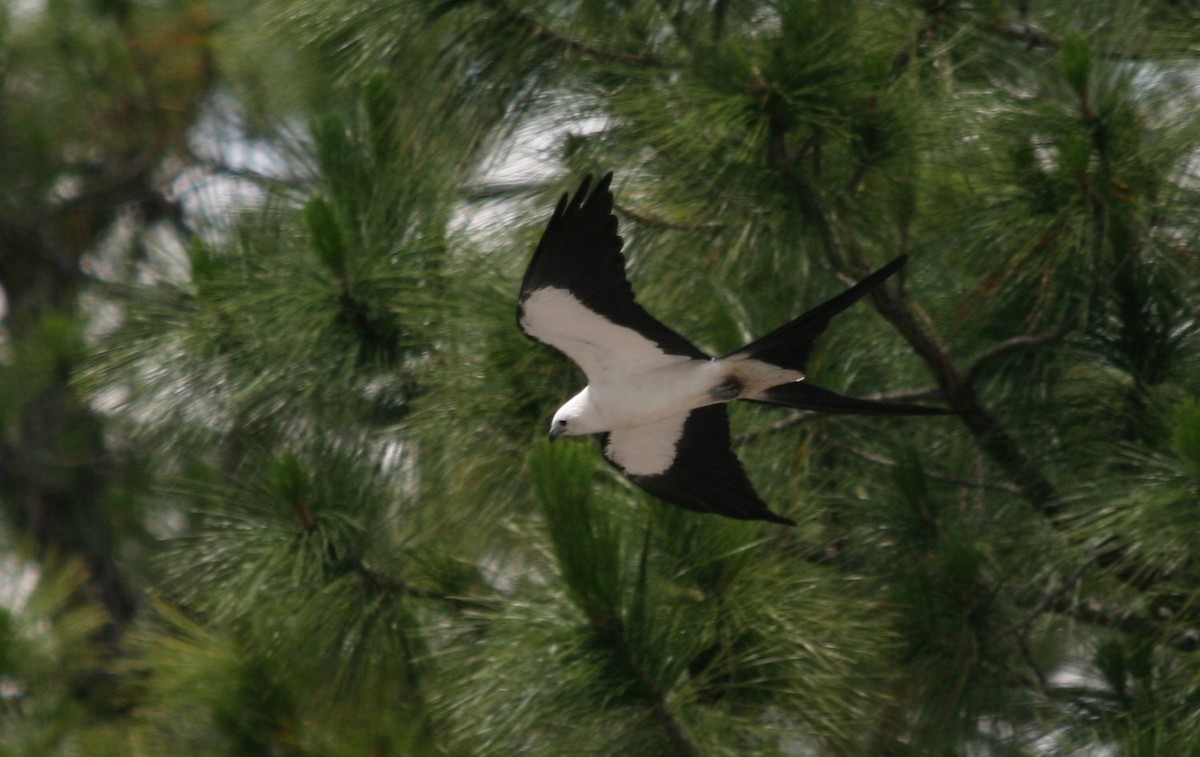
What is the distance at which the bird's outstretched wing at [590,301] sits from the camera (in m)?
1.60

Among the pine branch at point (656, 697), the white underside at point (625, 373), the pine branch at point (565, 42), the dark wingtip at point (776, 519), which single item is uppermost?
the pine branch at point (565, 42)

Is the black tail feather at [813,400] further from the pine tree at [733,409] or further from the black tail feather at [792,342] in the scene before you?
the pine tree at [733,409]

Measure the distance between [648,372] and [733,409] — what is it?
22 cm

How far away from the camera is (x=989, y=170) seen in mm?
1845

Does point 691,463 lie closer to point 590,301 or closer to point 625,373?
point 625,373

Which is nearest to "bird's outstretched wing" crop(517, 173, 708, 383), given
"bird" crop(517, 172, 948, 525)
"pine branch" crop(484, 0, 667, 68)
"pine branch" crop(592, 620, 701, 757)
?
"bird" crop(517, 172, 948, 525)

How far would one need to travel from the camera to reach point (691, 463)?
183 centimetres

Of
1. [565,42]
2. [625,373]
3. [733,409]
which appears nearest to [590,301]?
[625,373]

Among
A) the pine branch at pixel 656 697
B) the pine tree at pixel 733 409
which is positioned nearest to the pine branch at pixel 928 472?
the pine tree at pixel 733 409

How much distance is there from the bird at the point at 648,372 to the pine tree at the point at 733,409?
3.0 inches

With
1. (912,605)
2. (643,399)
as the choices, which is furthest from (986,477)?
(643,399)

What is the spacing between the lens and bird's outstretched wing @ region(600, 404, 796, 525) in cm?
176

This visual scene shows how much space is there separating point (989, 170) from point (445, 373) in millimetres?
743

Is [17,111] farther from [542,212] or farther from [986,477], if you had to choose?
[986,477]
